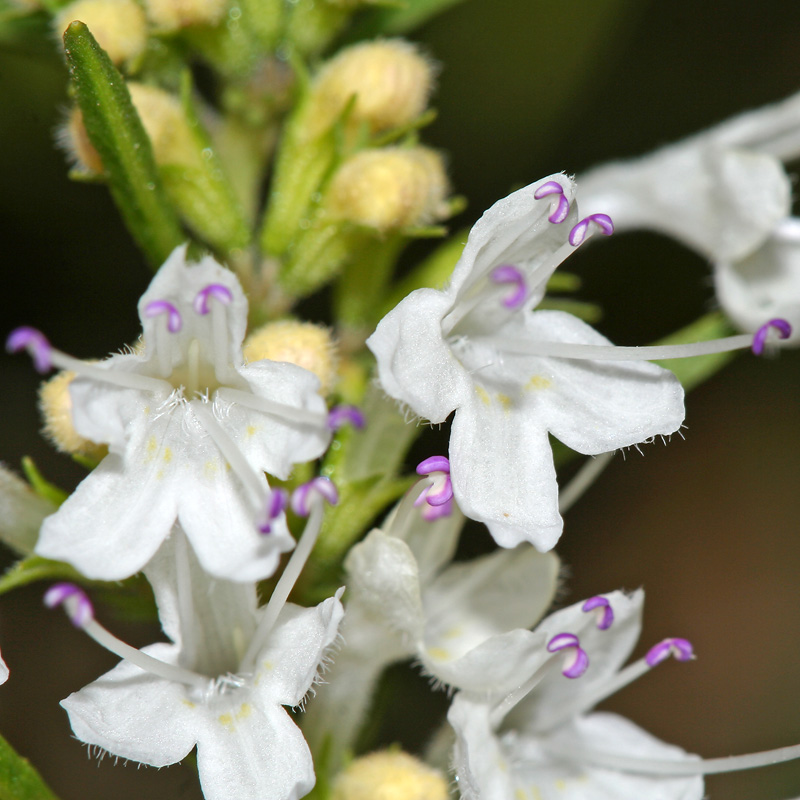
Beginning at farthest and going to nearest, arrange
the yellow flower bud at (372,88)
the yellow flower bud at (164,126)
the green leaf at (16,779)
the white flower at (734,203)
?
the white flower at (734,203) → the yellow flower bud at (372,88) → the yellow flower bud at (164,126) → the green leaf at (16,779)

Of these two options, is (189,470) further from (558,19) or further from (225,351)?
(558,19)

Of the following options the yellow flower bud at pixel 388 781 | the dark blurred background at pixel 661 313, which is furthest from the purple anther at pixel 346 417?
the dark blurred background at pixel 661 313

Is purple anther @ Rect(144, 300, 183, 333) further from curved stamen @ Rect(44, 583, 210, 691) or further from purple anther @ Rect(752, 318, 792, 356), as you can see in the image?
purple anther @ Rect(752, 318, 792, 356)

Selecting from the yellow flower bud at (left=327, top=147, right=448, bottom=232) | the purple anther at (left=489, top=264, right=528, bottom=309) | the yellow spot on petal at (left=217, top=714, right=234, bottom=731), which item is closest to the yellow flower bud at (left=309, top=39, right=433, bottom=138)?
the yellow flower bud at (left=327, top=147, right=448, bottom=232)

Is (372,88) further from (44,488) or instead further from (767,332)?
(44,488)

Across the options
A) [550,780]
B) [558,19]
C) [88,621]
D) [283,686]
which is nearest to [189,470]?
[88,621]

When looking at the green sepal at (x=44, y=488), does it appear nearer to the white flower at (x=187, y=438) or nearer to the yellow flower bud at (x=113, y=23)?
the white flower at (x=187, y=438)

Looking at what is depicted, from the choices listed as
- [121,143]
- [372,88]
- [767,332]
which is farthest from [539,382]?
[121,143]
